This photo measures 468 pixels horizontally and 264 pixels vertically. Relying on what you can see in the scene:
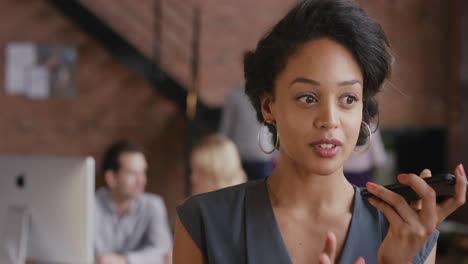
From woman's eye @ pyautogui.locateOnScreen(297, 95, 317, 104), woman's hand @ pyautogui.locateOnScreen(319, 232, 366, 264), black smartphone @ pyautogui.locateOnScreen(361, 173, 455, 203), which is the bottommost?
woman's hand @ pyautogui.locateOnScreen(319, 232, 366, 264)

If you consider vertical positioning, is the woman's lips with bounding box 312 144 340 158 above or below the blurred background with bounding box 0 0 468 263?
below

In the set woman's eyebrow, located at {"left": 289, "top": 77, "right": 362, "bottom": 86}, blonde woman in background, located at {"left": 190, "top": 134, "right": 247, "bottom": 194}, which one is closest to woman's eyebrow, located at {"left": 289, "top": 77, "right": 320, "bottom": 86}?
woman's eyebrow, located at {"left": 289, "top": 77, "right": 362, "bottom": 86}

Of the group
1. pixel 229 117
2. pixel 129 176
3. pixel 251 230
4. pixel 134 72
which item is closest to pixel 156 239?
pixel 129 176

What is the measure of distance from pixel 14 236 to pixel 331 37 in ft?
4.53

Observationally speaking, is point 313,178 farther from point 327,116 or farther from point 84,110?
point 84,110

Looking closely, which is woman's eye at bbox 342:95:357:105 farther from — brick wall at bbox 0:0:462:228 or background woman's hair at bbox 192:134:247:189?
brick wall at bbox 0:0:462:228

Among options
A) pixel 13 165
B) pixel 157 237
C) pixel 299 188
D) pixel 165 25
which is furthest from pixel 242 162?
pixel 299 188

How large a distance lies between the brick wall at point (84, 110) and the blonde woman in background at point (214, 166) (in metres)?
2.08

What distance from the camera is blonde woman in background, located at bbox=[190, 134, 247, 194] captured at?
9.23 feet

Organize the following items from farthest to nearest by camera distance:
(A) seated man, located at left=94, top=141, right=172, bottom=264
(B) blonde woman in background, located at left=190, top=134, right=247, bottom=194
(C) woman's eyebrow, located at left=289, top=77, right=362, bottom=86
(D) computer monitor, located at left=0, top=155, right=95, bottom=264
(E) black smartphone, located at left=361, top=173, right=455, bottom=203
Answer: (A) seated man, located at left=94, top=141, right=172, bottom=264, (B) blonde woman in background, located at left=190, top=134, right=247, bottom=194, (D) computer monitor, located at left=0, top=155, right=95, bottom=264, (C) woman's eyebrow, located at left=289, top=77, right=362, bottom=86, (E) black smartphone, located at left=361, top=173, right=455, bottom=203

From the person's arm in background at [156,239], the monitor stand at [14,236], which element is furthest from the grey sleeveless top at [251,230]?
the person's arm in background at [156,239]

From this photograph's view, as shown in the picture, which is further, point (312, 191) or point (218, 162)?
point (218, 162)

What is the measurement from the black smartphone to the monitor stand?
1.36 metres

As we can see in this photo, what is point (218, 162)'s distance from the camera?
2.82m
